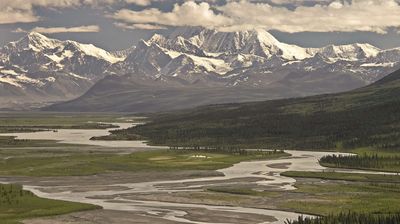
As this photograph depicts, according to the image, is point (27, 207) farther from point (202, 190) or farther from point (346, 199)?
point (346, 199)

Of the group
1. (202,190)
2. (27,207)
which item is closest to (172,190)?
(202,190)

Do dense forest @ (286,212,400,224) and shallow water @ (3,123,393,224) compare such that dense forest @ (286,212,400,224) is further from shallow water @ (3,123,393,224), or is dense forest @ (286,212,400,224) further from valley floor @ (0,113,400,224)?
valley floor @ (0,113,400,224)

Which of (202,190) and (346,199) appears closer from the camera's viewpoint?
(346,199)

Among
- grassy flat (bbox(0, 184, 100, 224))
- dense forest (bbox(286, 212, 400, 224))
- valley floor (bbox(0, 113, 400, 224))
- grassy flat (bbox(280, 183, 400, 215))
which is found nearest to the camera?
dense forest (bbox(286, 212, 400, 224))

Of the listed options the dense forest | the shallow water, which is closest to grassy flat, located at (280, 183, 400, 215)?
the shallow water

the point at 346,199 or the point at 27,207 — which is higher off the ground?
the point at 346,199

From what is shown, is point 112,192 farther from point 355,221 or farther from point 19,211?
point 355,221

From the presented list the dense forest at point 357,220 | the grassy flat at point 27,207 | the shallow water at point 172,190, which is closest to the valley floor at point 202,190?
the shallow water at point 172,190

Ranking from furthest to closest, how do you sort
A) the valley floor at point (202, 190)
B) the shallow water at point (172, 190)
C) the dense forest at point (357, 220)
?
the shallow water at point (172, 190) < the valley floor at point (202, 190) < the dense forest at point (357, 220)

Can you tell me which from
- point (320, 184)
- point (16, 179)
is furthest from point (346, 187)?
point (16, 179)

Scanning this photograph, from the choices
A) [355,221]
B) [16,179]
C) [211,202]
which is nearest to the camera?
[355,221]

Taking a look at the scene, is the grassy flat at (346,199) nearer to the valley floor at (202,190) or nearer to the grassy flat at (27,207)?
the valley floor at (202,190)
